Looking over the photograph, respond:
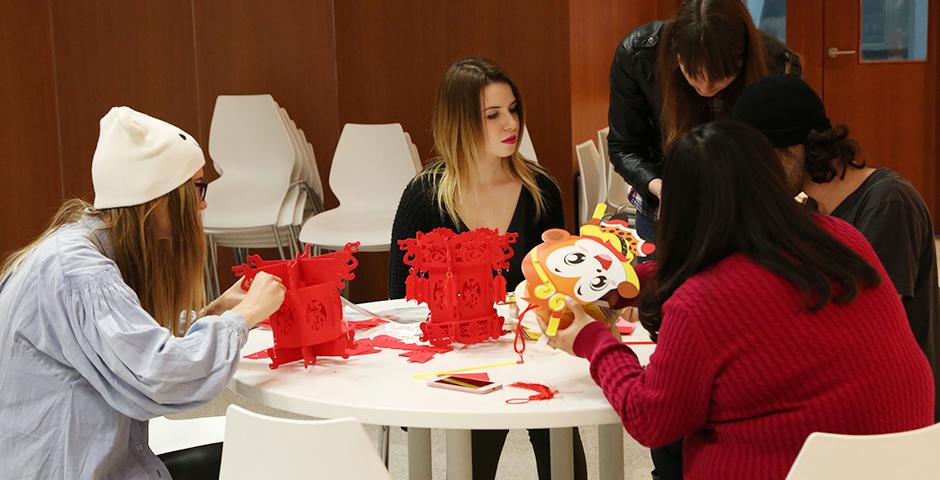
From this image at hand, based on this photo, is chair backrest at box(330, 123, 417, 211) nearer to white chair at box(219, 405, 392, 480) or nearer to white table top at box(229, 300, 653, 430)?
white table top at box(229, 300, 653, 430)

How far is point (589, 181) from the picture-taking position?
5562 mm

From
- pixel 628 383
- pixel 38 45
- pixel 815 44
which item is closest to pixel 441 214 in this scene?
pixel 628 383

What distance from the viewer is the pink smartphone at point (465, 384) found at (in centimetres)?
226

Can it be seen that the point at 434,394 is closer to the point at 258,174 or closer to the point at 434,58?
the point at 434,58

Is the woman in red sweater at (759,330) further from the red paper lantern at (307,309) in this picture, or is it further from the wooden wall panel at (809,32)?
the wooden wall panel at (809,32)

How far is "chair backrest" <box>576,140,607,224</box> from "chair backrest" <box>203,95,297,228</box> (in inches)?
59.3

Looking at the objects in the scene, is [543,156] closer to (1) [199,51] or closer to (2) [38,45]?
(1) [199,51]

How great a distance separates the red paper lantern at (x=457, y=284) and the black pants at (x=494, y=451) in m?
0.63

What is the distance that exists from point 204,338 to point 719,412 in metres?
0.98

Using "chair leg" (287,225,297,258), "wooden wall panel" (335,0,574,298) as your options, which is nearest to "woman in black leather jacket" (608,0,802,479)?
"wooden wall panel" (335,0,574,298)

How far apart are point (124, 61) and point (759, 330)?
5.26 metres

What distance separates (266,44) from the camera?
21.0 ft

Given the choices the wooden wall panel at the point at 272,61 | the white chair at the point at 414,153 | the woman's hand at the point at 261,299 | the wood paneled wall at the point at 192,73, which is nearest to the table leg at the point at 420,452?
the woman's hand at the point at 261,299

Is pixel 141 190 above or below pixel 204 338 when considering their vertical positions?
→ above
